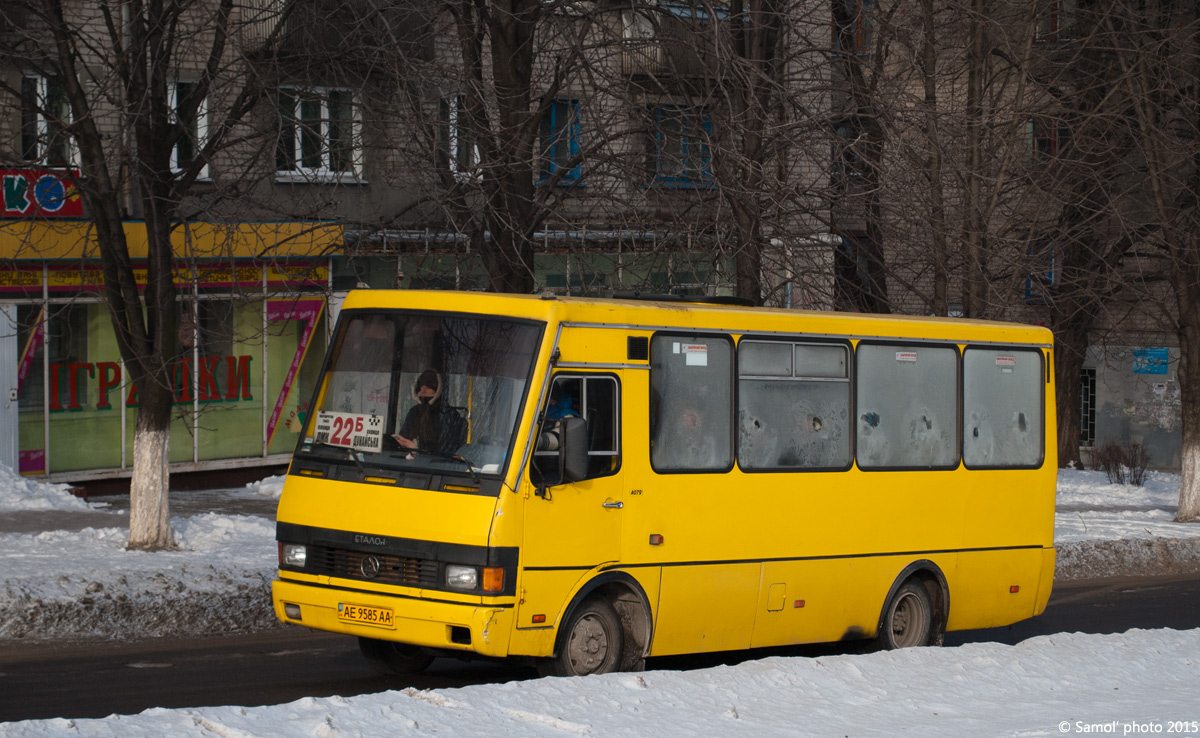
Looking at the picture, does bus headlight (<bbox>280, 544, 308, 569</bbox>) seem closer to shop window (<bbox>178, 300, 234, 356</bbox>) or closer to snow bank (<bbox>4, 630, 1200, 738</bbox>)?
snow bank (<bbox>4, 630, 1200, 738</bbox>)

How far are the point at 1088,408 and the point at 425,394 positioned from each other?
32.5 metres

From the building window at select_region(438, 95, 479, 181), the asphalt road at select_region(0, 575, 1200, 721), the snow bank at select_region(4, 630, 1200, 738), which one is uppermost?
the building window at select_region(438, 95, 479, 181)

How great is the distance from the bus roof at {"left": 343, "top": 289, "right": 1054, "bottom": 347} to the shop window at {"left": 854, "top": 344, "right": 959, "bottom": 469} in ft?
0.54

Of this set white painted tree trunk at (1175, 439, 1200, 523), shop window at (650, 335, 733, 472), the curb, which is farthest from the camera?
white painted tree trunk at (1175, 439, 1200, 523)

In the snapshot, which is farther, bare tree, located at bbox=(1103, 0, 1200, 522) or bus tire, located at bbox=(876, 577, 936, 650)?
bare tree, located at bbox=(1103, 0, 1200, 522)

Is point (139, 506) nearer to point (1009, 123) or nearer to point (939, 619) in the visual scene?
point (939, 619)

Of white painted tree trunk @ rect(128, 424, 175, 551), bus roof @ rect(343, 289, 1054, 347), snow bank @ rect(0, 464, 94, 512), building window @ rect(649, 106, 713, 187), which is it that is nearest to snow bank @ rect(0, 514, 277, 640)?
white painted tree trunk @ rect(128, 424, 175, 551)

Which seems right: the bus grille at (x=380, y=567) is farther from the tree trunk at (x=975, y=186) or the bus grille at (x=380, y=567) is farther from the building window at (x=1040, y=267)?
the building window at (x=1040, y=267)

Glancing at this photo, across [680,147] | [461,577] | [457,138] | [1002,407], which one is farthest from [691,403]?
[680,147]

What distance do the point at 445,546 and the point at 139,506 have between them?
6238 mm

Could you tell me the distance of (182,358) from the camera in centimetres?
1742

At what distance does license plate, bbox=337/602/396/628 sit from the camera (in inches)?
325

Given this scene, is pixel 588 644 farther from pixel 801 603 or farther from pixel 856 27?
pixel 856 27

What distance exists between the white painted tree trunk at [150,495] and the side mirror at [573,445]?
253 inches
